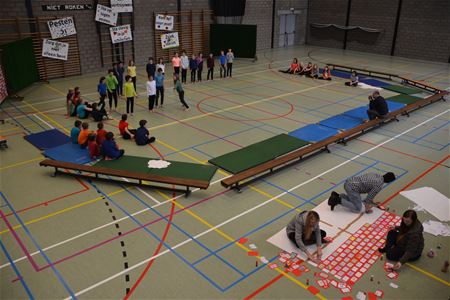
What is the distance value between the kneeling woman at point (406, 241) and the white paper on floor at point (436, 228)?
1.15 m

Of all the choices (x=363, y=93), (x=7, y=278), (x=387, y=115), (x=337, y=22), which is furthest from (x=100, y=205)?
(x=337, y=22)

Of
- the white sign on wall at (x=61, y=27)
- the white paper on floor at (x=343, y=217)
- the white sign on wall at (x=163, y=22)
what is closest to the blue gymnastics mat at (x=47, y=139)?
the white paper on floor at (x=343, y=217)

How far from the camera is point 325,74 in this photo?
2094 centimetres

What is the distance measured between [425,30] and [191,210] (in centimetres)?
2508

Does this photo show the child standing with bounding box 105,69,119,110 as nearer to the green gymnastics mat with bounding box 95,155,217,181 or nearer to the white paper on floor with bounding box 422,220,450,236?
the green gymnastics mat with bounding box 95,155,217,181

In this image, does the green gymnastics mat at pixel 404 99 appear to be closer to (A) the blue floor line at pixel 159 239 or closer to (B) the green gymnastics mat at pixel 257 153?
(B) the green gymnastics mat at pixel 257 153

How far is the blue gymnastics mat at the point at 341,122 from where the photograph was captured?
13594 mm

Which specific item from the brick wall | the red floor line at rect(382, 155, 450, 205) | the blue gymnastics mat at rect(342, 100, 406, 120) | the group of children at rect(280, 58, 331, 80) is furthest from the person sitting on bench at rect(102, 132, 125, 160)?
the brick wall

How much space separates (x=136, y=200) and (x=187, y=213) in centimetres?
133

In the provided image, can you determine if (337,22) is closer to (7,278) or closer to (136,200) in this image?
(136,200)

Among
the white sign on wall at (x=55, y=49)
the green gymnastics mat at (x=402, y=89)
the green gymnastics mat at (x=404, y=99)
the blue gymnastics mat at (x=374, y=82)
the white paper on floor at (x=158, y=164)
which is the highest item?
the white sign on wall at (x=55, y=49)

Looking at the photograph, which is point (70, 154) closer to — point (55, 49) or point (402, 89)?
point (55, 49)

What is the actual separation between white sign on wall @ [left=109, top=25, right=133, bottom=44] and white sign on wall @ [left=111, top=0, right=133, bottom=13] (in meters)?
0.90

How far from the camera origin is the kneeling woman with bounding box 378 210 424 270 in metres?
6.43
